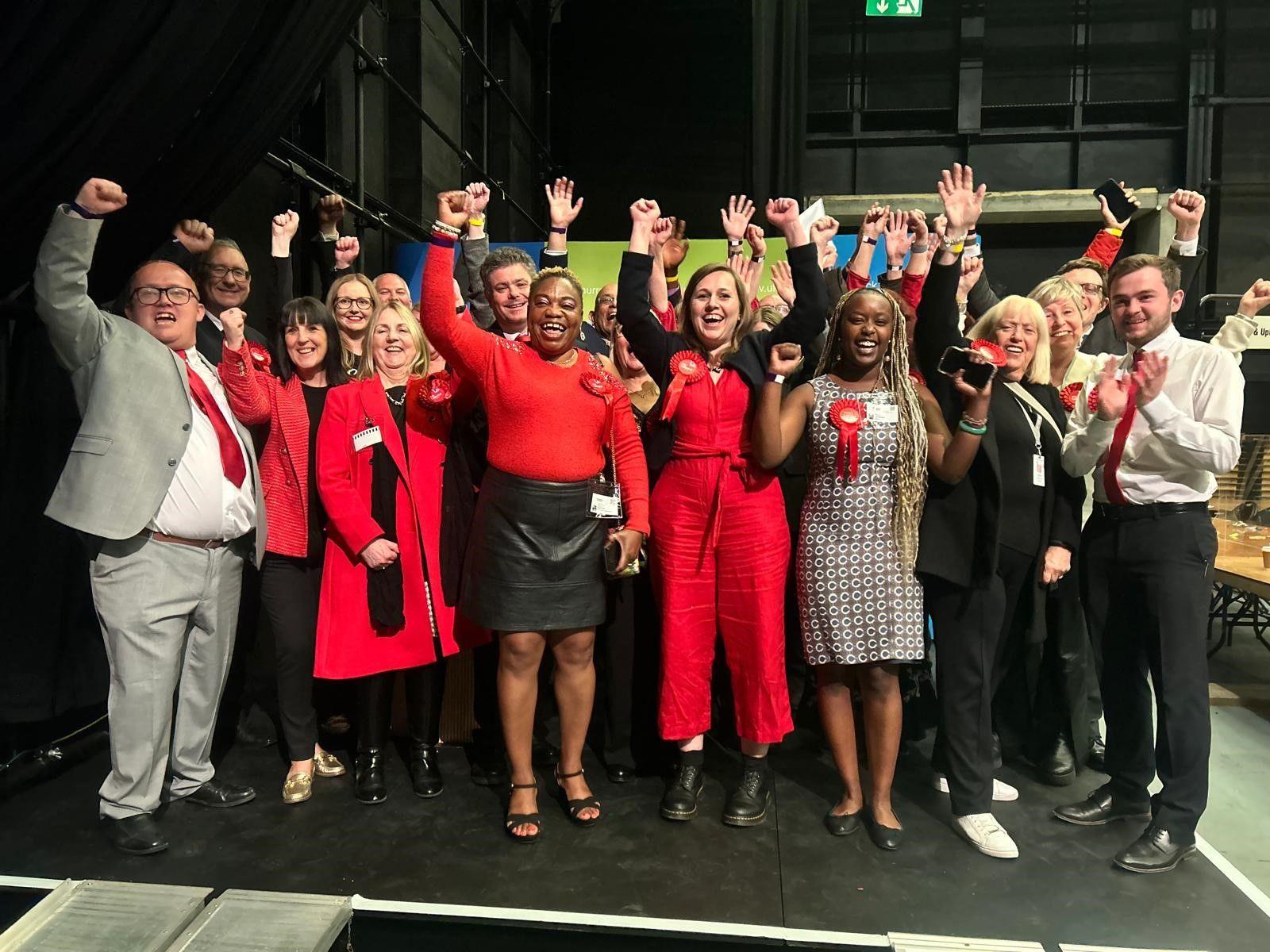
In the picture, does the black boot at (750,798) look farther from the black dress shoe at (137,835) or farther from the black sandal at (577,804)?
the black dress shoe at (137,835)

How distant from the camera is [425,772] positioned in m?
2.67

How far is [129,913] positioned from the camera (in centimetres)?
192

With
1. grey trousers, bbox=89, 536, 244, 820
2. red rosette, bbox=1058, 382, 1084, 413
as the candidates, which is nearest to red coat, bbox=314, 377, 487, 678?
grey trousers, bbox=89, 536, 244, 820

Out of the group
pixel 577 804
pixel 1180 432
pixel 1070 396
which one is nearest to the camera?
pixel 1180 432

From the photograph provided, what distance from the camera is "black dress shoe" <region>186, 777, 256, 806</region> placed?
2.55 meters

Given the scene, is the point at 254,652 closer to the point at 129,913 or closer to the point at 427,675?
the point at 427,675

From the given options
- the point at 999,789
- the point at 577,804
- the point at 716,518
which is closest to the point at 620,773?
the point at 577,804

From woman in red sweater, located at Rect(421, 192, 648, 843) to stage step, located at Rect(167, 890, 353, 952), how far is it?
22.9 inches

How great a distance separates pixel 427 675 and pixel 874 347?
1.70 metres

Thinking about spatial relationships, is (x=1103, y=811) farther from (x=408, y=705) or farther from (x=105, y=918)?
(x=105, y=918)

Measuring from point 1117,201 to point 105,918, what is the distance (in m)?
4.11

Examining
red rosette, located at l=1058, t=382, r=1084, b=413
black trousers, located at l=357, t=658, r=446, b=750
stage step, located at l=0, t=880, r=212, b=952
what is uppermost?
red rosette, located at l=1058, t=382, r=1084, b=413

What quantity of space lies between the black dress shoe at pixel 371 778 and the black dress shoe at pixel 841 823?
Result: 4.45 ft

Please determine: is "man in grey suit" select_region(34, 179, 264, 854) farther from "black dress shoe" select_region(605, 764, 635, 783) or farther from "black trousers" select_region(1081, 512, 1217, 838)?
"black trousers" select_region(1081, 512, 1217, 838)
